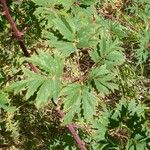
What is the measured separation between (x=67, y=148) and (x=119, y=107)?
15.4 inches

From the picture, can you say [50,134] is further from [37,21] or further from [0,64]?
[37,21]

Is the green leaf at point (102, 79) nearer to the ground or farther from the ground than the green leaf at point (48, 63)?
nearer to the ground

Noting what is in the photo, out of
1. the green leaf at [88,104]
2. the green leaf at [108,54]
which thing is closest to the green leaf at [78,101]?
the green leaf at [88,104]

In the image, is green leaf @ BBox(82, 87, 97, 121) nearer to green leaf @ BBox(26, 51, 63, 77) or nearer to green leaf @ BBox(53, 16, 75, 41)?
green leaf @ BBox(26, 51, 63, 77)

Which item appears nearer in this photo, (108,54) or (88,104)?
(88,104)

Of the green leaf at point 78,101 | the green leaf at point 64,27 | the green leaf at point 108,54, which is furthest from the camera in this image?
the green leaf at point 108,54

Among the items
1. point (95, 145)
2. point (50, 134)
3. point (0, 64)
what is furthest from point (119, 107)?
point (0, 64)

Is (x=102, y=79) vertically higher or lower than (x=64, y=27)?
lower

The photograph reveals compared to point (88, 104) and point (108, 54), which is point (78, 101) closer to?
point (88, 104)

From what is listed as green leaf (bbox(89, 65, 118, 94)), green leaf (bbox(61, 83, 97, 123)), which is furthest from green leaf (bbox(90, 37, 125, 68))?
Result: green leaf (bbox(61, 83, 97, 123))

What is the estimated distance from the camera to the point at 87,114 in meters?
1.50

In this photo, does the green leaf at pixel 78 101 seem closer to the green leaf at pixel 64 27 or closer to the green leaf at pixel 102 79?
the green leaf at pixel 102 79

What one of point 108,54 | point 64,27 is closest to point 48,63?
point 64,27

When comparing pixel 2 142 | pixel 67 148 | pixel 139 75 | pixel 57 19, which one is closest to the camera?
pixel 57 19
